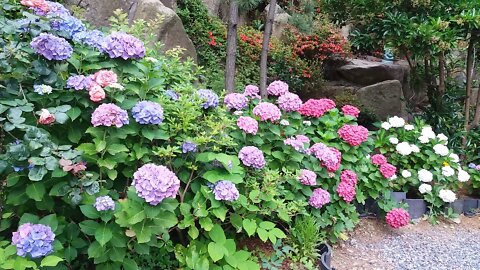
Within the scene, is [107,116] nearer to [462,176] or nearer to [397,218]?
[397,218]

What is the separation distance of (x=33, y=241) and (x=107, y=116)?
49 centimetres

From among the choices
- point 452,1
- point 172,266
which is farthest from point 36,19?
point 452,1

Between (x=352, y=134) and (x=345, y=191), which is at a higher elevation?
(x=352, y=134)

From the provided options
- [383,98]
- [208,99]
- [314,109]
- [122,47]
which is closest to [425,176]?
[314,109]

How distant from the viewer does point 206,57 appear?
5883 mm

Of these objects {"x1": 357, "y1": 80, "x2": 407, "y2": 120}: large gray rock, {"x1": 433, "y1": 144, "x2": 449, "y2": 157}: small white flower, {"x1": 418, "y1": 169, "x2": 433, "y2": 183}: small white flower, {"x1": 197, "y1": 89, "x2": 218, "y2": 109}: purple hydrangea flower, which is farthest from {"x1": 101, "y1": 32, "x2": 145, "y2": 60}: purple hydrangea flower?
{"x1": 357, "y1": 80, "x2": 407, "y2": 120}: large gray rock

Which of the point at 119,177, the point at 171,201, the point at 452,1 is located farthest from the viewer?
the point at 452,1

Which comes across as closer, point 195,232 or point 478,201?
point 195,232

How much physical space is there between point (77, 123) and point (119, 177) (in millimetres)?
288

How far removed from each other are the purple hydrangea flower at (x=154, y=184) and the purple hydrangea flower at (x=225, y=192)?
268mm

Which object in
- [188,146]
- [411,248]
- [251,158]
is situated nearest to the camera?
[188,146]

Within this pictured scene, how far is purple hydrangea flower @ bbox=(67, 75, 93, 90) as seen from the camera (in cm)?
157

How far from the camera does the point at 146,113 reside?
161cm

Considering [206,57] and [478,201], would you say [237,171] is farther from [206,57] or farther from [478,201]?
[206,57]
